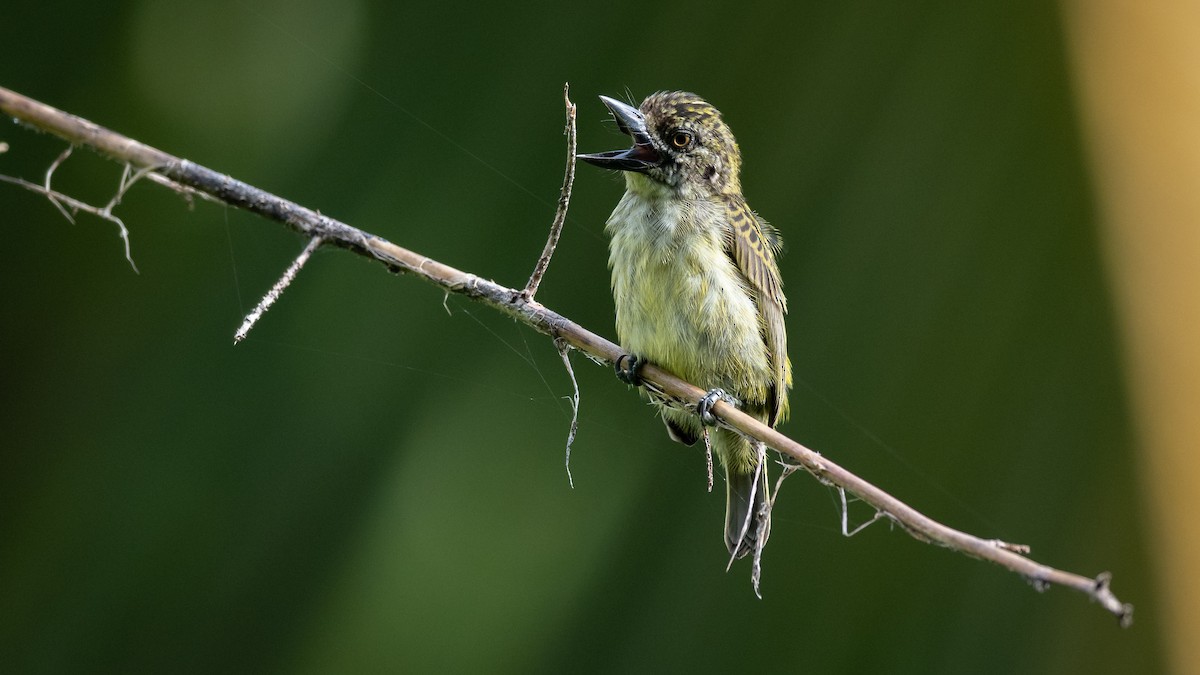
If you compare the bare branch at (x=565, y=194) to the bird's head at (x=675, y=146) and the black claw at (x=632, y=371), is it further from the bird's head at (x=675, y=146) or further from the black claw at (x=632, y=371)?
the bird's head at (x=675, y=146)

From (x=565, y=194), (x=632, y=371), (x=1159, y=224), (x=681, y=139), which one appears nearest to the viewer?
(x=565, y=194)

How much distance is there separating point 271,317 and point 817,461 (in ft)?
4.68

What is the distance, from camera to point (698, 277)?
2809mm

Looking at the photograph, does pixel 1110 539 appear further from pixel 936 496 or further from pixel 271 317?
pixel 271 317

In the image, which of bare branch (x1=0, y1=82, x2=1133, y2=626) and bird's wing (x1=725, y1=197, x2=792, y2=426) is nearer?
bare branch (x1=0, y1=82, x2=1133, y2=626)

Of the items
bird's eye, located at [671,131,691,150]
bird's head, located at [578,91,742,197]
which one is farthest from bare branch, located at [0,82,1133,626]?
bird's eye, located at [671,131,691,150]

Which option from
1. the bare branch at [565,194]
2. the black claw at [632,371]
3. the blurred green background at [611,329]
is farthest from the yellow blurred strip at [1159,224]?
the bare branch at [565,194]

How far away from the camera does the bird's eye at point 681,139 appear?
301cm

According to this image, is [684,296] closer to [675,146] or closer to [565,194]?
[675,146]

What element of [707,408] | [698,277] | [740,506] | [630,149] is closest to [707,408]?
[707,408]

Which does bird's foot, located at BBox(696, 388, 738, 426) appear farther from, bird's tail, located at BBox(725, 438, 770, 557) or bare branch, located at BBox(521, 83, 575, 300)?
bare branch, located at BBox(521, 83, 575, 300)

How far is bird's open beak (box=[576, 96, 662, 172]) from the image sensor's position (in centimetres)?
278

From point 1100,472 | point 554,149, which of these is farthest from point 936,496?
point 554,149

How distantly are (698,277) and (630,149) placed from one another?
0.43 m
